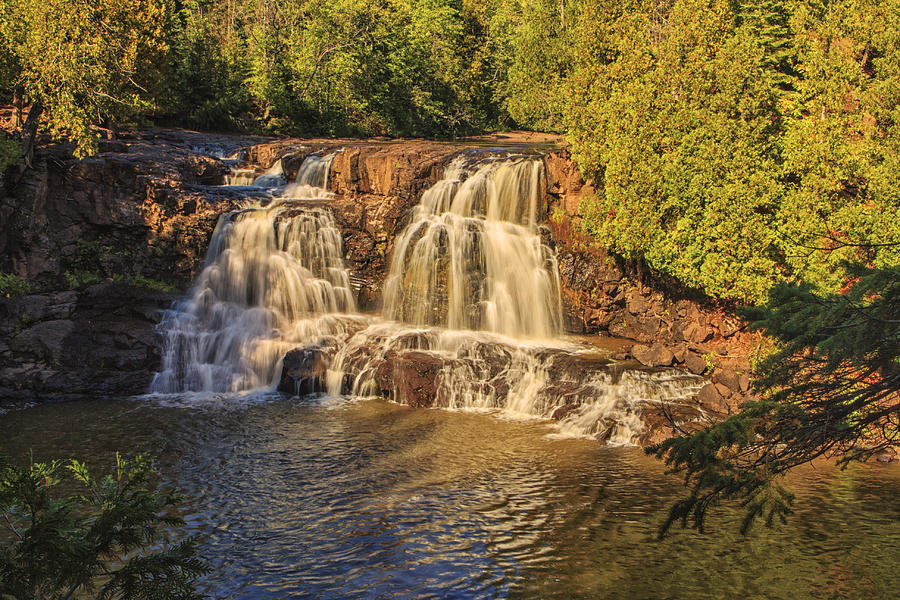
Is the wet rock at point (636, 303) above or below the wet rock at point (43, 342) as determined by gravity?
above

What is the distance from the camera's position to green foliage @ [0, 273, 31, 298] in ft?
69.3

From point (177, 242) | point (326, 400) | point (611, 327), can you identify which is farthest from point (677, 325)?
point (177, 242)

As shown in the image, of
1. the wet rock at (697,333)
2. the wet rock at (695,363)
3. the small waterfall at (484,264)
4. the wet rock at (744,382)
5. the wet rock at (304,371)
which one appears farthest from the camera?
the small waterfall at (484,264)

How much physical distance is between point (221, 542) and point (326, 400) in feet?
31.1

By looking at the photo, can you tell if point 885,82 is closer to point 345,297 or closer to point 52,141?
point 345,297

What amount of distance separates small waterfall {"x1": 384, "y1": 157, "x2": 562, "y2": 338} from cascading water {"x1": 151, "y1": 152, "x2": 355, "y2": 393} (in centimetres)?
273

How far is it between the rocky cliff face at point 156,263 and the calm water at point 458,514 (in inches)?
142

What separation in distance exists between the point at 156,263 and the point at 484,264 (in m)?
12.5

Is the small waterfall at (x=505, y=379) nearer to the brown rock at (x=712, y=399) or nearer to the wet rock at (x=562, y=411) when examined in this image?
the wet rock at (x=562, y=411)

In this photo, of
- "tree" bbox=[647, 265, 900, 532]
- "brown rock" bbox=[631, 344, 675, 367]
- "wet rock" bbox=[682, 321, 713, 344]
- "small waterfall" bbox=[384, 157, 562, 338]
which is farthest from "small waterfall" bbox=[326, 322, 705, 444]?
"tree" bbox=[647, 265, 900, 532]

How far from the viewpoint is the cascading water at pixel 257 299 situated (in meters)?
23.2

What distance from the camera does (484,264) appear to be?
82.8 feet

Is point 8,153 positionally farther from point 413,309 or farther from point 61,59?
point 413,309

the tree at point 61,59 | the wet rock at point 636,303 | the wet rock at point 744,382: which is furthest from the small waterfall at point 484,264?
the tree at point 61,59
